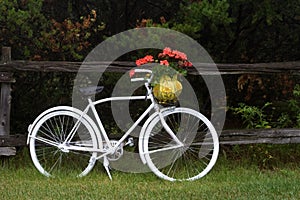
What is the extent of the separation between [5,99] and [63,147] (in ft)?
2.88

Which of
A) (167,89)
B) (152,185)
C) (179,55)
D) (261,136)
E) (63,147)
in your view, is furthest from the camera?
(261,136)

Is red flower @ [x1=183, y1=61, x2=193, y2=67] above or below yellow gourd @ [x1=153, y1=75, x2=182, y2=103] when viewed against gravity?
above

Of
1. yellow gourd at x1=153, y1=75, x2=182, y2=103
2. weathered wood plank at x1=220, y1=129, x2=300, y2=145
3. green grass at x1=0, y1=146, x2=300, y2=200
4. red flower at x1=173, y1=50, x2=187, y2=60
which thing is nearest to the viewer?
green grass at x1=0, y1=146, x2=300, y2=200

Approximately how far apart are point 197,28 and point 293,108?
159 cm

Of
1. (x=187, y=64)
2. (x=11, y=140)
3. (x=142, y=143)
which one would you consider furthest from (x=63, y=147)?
(x=187, y=64)

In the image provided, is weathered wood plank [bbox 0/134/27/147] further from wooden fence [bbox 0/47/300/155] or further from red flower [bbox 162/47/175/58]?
red flower [bbox 162/47/175/58]

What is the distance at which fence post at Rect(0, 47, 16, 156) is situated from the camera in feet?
19.2

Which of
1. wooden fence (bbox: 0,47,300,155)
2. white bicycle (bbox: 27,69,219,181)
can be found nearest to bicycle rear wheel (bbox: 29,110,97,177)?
white bicycle (bbox: 27,69,219,181)

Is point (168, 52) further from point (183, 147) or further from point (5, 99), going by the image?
point (5, 99)

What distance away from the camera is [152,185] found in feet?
17.5

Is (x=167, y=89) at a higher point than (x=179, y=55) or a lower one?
lower

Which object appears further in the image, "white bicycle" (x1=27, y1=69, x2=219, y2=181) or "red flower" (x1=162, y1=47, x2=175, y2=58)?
"red flower" (x1=162, y1=47, x2=175, y2=58)

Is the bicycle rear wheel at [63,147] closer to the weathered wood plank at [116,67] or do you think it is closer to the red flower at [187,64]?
the weathered wood plank at [116,67]

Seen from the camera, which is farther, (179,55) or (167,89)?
(179,55)
